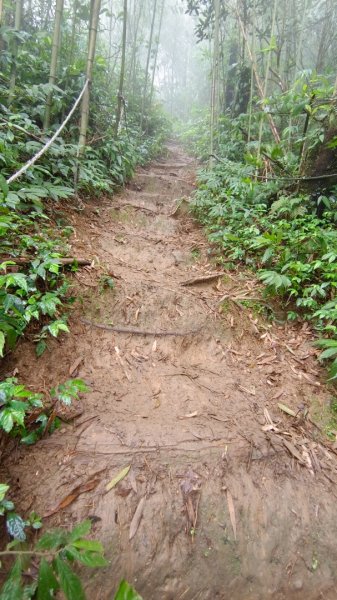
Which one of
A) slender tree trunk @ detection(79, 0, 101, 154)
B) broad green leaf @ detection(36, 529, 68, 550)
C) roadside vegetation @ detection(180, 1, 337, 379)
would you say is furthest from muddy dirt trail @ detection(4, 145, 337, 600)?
slender tree trunk @ detection(79, 0, 101, 154)

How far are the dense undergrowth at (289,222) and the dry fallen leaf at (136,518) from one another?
1617 mm

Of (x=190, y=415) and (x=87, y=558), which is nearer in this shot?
(x=87, y=558)

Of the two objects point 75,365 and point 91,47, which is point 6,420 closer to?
point 75,365

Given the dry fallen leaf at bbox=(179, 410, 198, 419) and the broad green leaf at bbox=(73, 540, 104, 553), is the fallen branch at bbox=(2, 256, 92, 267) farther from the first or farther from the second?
the broad green leaf at bbox=(73, 540, 104, 553)

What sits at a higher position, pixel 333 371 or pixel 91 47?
pixel 91 47

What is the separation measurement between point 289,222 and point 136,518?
130 inches

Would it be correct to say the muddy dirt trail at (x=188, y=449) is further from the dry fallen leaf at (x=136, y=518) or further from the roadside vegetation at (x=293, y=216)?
the roadside vegetation at (x=293, y=216)

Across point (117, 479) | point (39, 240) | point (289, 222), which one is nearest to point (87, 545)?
point (117, 479)

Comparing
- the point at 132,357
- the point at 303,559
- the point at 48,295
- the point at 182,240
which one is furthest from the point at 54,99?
the point at 303,559

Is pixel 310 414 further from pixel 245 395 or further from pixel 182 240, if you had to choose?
pixel 182 240

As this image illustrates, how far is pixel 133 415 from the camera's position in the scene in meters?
1.93

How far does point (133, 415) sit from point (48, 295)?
3.38ft

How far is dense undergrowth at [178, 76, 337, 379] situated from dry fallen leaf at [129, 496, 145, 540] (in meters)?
1.62

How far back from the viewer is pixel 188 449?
69.7 inches
